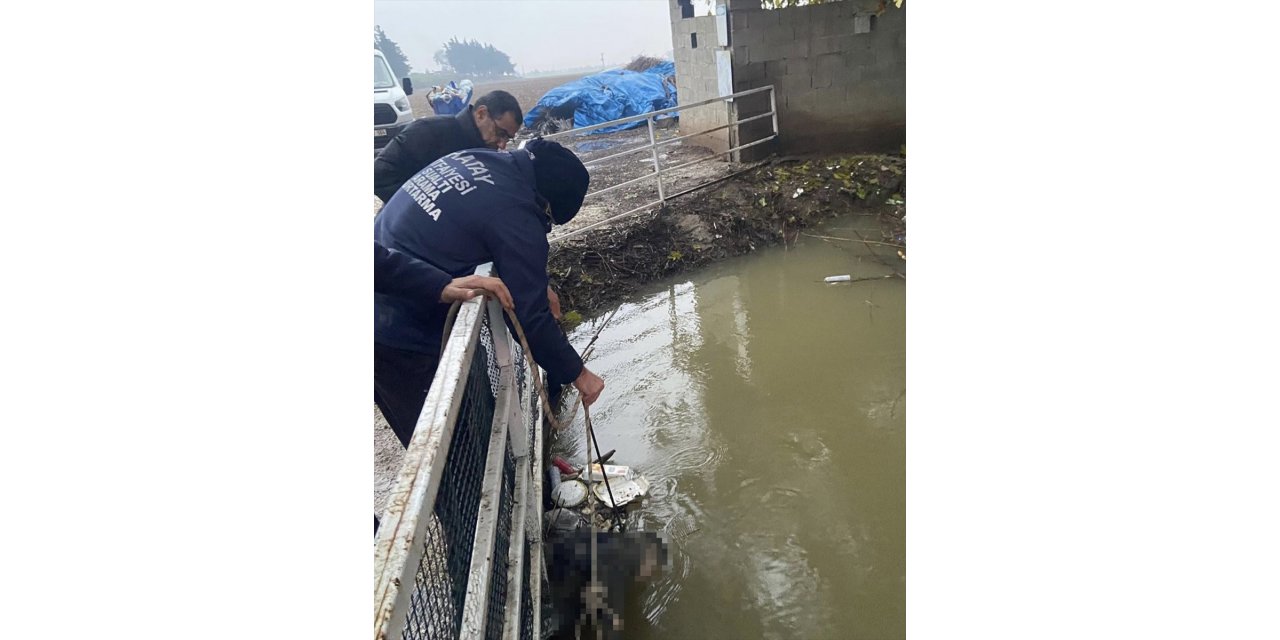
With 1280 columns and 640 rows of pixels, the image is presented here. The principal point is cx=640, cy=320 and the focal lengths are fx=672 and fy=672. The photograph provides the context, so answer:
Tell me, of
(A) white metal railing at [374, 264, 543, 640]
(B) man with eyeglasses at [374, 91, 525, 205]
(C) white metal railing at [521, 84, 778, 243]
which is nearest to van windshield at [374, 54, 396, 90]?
(C) white metal railing at [521, 84, 778, 243]

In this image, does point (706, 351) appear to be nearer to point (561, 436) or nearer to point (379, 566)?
point (561, 436)

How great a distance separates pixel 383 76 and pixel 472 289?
33.2 ft

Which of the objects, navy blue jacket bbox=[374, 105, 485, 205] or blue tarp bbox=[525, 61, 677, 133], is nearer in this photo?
navy blue jacket bbox=[374, 105, 485, 205]

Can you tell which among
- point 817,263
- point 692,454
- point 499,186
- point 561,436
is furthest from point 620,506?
point 817,263

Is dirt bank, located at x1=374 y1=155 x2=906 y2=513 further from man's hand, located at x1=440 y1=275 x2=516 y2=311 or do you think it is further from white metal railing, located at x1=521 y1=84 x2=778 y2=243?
man's hand, located at x1=440 y1=275 x2=516 y2=311

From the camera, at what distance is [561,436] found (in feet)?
13.5

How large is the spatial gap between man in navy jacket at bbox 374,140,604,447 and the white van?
8225 millimetres

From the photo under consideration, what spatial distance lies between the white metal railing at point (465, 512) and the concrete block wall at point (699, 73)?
7.20 meters

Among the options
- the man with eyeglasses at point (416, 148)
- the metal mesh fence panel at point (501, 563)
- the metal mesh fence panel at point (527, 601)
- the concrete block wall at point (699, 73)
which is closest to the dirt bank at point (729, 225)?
the concrete block wall at point (699, 73)

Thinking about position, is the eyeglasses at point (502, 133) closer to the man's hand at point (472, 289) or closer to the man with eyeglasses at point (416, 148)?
the man with eyeglasses at point (416, 148)

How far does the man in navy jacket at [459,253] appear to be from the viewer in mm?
2244

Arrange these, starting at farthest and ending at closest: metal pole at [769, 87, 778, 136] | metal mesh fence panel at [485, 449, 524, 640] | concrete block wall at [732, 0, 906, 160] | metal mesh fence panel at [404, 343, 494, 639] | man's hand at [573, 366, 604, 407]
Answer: metal pole at [769, 87, 778, 136], concrete block wall at [732, 0, 906, 160], man's hand at [573, 366, 604, 407], metal mesh fence panel at [485, 449, 524, 640], metal mesh fence panel at [404, 343, 494, 639]

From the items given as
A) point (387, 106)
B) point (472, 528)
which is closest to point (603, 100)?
point (387, 106)

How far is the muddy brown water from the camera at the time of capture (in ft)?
9.25
